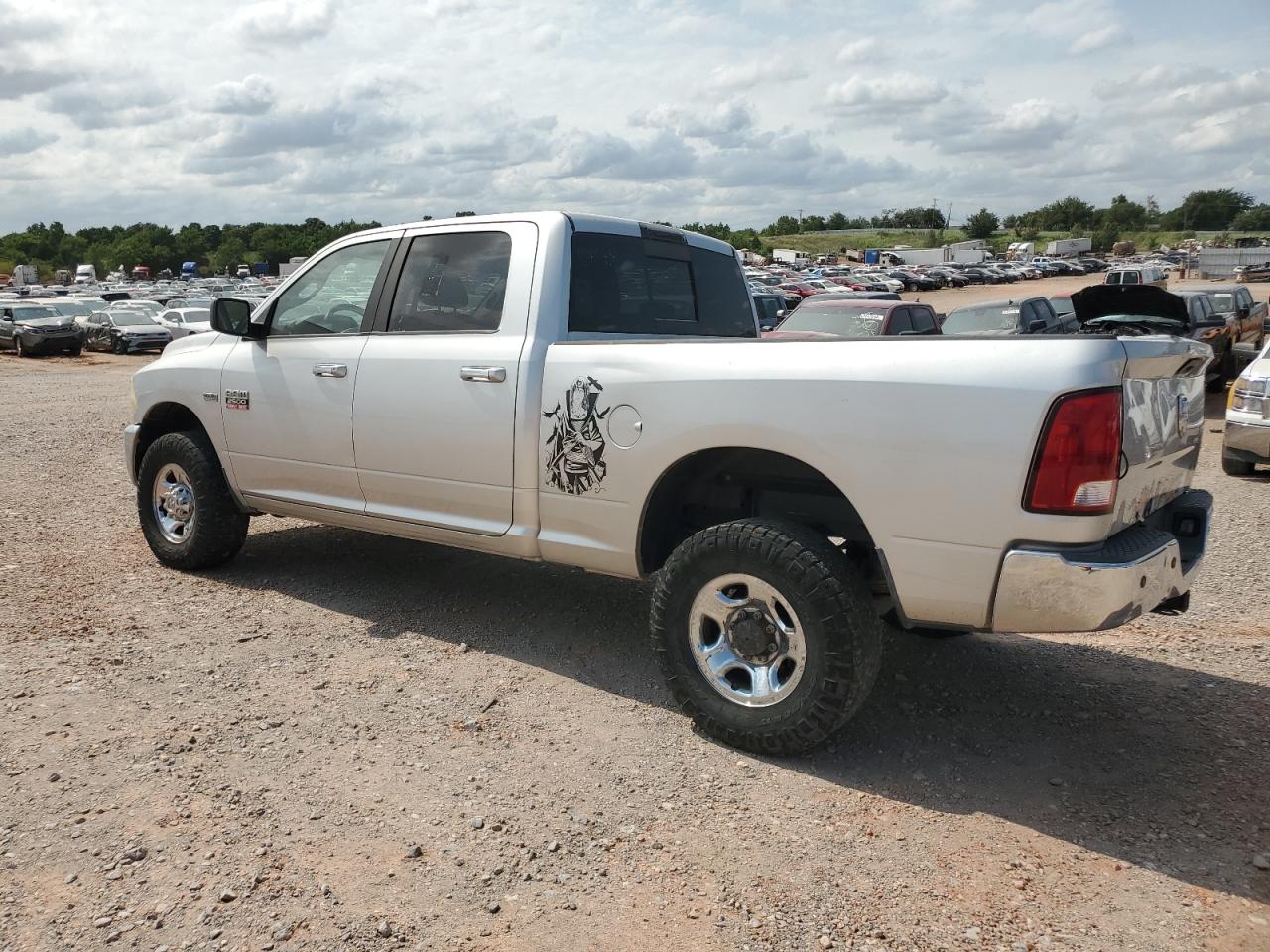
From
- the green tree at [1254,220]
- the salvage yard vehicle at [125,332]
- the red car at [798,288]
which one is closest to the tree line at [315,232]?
the green tree at [1254,220]

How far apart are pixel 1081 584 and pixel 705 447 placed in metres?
1.40

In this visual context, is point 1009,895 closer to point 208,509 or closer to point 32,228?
point 208,509

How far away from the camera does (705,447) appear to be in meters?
3.92

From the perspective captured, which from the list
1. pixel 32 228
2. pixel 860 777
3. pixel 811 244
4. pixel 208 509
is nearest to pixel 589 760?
pixel 860 777

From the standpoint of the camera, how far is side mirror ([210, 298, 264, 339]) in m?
5.64

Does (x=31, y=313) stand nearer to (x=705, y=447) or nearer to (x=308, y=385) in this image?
(x=308, y=385)

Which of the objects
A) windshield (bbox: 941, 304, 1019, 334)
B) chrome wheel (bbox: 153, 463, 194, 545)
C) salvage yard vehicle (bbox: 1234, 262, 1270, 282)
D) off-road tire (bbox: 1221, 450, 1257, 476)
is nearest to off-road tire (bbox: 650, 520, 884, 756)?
chrome wheel (bbox: 153, 463, 194, 545)

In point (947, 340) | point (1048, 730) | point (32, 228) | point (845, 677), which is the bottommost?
point (1048, 730)

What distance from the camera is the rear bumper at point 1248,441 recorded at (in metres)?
9.41

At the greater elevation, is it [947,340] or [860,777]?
[947,340]

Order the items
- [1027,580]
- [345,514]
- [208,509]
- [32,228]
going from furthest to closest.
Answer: [32,228] → [208,509] → [345,514] → [1027,580]

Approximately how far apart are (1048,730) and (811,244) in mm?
142470

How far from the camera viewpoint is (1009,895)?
118 inches

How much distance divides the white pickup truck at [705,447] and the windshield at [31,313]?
3036cm
